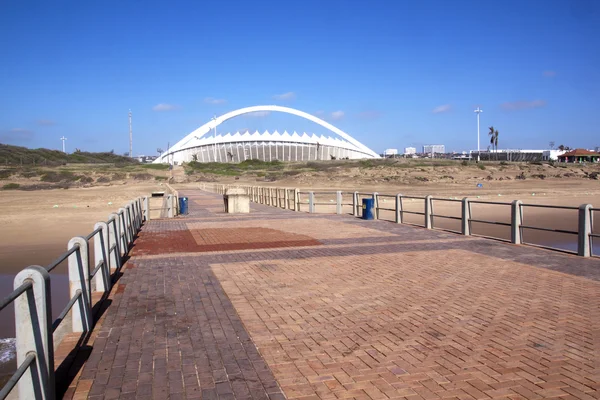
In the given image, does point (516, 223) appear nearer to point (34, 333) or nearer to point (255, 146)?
point (34, 333)

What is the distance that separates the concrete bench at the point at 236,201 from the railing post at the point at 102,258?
14425 millimetres

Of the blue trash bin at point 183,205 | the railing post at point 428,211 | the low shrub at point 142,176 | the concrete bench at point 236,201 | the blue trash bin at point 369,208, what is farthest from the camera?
the low shrub at point 142,176

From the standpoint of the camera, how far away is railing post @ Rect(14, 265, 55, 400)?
3.55 metres

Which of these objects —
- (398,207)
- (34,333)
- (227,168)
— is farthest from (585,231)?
(227,168)

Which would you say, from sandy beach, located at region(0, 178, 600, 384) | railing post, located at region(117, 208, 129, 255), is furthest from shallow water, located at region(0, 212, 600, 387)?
railing post, located at region(117, 208, 129, 255)

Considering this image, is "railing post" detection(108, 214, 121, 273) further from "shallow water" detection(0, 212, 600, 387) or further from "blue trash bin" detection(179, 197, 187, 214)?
"blue trash bin" detection(179, 197, 187, 214)

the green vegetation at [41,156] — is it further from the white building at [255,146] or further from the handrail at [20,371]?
the handrail at [20,371]

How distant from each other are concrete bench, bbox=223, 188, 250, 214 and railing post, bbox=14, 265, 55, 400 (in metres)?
18.2

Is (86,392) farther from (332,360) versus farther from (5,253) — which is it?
(5,253)

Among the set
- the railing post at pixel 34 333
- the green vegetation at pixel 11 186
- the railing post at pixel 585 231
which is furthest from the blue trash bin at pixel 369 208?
the green vegetation at pixel 11 186

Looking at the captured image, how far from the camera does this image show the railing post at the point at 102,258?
7.21 m

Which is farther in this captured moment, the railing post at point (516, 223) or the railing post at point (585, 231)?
the railing post at point (516, 223)

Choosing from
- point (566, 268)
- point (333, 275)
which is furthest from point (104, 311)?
point (566, 268)

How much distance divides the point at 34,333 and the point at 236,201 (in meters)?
18.6
